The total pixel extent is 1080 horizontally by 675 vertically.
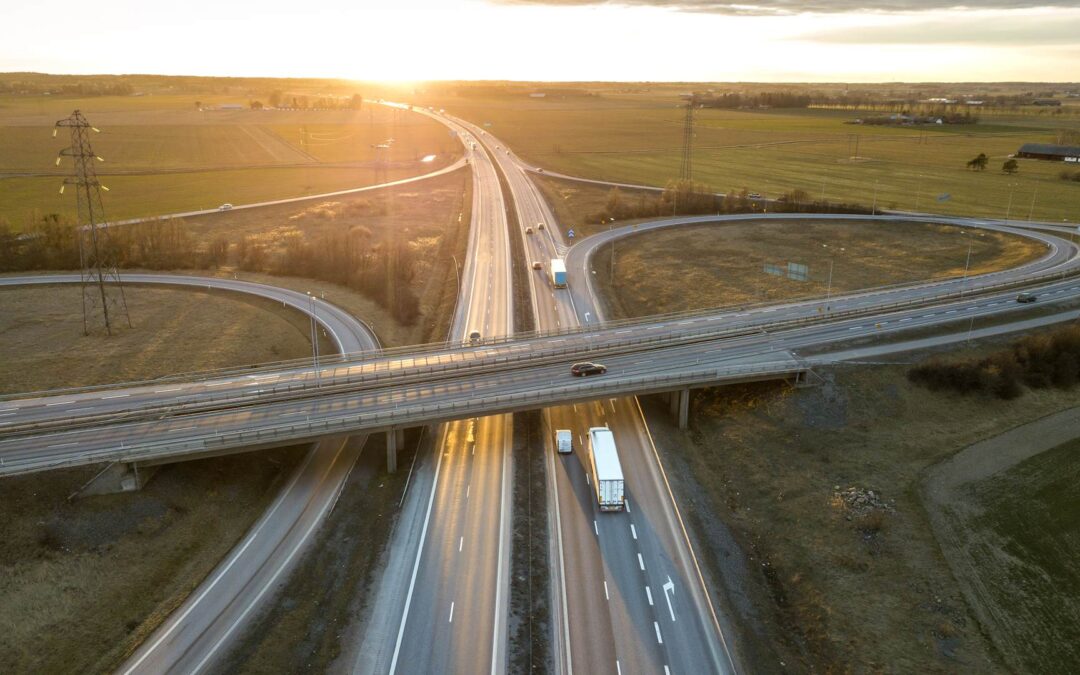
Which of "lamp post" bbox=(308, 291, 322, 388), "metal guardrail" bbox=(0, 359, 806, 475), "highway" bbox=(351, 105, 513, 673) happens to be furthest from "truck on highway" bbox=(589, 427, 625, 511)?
"lamp post" bbox=(308, 291, 322, 388)

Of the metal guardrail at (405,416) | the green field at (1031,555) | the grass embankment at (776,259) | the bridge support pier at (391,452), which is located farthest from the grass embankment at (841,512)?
the grass embankment at (776,259)

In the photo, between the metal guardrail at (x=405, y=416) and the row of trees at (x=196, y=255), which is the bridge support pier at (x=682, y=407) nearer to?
the metal guardrail at (x=405, y=416)

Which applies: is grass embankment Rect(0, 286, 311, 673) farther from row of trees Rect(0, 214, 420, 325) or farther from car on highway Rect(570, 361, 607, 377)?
row of trees Rect(0, 214, 420, 325)

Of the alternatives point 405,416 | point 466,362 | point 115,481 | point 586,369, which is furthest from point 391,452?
point 115,481

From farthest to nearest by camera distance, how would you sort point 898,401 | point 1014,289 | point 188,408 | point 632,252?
1. point 632,252
2. point 1014,289
3. point 898,401
4. point 188,408

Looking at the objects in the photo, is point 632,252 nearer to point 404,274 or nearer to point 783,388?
point 404,274

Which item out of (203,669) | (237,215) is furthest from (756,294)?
(237,215)
